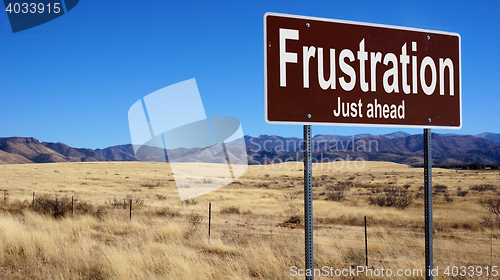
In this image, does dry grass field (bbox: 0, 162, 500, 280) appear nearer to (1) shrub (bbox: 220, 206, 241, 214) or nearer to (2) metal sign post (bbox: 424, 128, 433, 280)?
(1) shrub (bbox: 220, 206, 241, 214)

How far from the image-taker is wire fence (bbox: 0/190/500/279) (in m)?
9.11

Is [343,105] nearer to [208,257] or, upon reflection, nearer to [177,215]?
[208,257]

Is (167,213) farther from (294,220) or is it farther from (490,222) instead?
(490,222)

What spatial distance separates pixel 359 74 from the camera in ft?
10.8

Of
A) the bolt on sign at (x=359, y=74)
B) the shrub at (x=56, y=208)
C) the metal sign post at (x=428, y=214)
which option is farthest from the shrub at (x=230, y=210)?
the bolt on sign at (x=359, y=74)

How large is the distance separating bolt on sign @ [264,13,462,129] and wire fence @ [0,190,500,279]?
5.78 meters

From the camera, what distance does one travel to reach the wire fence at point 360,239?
911 cm

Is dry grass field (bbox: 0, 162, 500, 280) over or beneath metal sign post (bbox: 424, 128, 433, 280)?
beneath

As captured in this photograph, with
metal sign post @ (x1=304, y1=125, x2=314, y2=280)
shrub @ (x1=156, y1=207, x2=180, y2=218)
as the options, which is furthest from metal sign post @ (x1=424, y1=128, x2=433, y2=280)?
shrub @ (x1=156, y1=207, x2=180, y2=218)

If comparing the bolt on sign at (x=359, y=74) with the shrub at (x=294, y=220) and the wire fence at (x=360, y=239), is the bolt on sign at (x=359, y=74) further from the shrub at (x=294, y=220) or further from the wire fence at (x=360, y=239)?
the shrub at (x=294, y=220)

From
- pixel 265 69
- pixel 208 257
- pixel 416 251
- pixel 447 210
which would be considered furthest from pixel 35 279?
pixel 447 210

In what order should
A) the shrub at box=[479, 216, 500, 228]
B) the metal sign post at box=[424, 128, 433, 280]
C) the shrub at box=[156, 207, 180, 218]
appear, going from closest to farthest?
1. the metal sign post at box=[424, 128, 433, 280]
2. the shrub at box=[479, 216, 500, 228]
3. the shrub at box=[156, 207, 180, 218]

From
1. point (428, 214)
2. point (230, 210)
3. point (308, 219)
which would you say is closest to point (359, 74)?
point (308, 219)

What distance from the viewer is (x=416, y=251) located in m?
9.79
